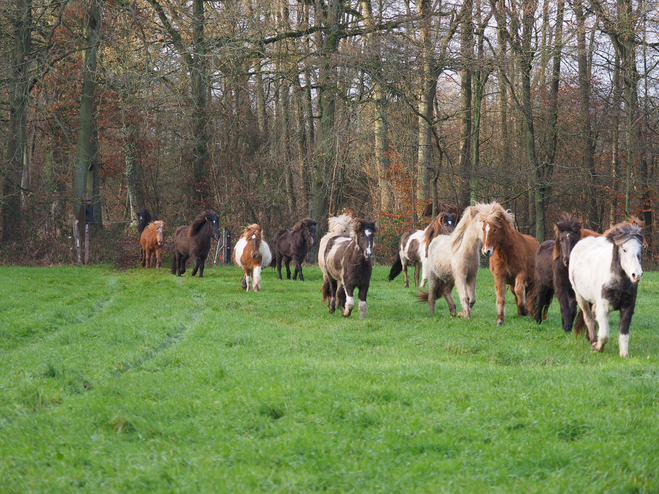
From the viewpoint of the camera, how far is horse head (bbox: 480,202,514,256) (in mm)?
10625

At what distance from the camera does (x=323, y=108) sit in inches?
890

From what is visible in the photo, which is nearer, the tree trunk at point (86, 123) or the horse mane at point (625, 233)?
the horse mane at point (625, 233)

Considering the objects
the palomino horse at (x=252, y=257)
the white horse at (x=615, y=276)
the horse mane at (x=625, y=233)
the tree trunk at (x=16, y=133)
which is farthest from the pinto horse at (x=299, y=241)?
the horse mane at (x=625, y=233)

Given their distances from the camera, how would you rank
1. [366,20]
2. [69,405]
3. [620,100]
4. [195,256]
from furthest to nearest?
[620,100] < [366,20] < [195,256] < [69,405]

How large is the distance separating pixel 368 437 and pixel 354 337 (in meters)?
4.52

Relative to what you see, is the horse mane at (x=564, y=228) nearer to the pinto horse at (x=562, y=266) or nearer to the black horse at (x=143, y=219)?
the pinto horse at (x=562, y=266)

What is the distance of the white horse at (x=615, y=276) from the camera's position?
756 centimetres

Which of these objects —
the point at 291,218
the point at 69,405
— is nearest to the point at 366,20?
the point at 291,218

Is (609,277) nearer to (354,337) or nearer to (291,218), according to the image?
(354,337)

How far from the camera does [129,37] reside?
20.3m

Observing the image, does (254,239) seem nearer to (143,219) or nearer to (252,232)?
(252,232)

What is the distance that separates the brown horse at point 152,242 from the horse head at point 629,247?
15857mm

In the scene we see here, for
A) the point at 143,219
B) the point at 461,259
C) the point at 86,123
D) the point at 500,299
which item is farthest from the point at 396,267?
the point at 86,123

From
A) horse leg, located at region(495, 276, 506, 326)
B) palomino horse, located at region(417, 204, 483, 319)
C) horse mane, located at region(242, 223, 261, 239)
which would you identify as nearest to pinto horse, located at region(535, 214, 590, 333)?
horse leg, located at region(495, 276, 506, 326)
